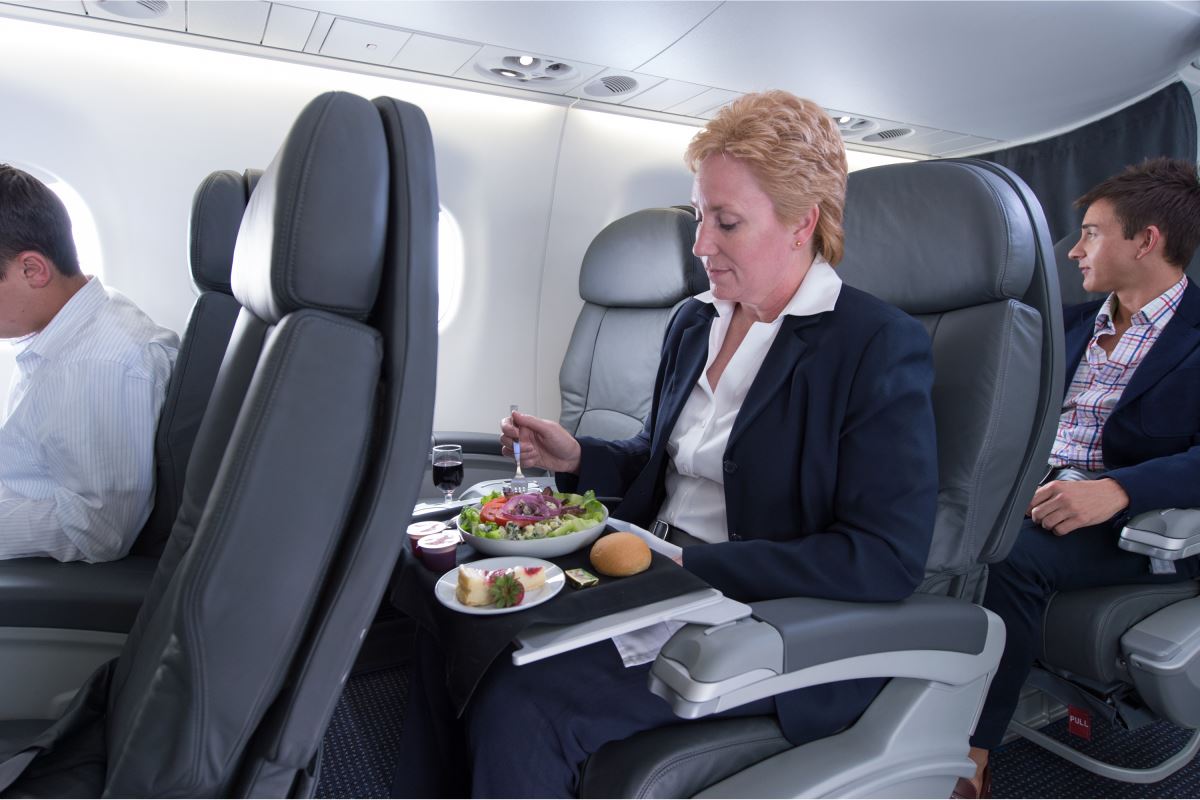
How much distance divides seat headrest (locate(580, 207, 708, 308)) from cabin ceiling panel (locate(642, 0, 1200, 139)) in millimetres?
705

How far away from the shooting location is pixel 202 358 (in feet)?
5.49

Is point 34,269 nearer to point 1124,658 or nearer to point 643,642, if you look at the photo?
point 643,642

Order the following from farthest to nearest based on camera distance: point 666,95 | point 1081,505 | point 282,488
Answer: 1. point 666,95
2. point 1081,505
3. point 282,488

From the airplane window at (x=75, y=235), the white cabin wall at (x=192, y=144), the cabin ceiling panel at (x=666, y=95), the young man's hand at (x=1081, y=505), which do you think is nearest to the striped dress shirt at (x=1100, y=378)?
the young man's hand at (x=1081, y=505)

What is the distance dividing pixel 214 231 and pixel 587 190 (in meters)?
2.47

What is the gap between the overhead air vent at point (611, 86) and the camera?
3.31 metres

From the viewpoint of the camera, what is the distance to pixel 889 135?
4.18 metres

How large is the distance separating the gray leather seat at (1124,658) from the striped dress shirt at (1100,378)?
1.68 ft

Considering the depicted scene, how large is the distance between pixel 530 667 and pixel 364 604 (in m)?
0.48

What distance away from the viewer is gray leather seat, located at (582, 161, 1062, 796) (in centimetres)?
110

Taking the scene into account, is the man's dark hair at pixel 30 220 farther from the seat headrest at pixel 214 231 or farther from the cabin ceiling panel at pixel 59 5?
the cabin ceiling panel at pixel 59 5

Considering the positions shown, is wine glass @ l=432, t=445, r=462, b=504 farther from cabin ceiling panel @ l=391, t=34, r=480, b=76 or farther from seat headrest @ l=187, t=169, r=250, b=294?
cabin ceiling panel @ l=391, t=34, r=480, b=76

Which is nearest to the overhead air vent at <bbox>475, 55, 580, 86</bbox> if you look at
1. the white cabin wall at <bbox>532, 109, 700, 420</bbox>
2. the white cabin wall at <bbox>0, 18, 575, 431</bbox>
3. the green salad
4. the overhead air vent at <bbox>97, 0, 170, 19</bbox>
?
the white cabin wall at <bbox>0, 18, 575, 431</bbox>

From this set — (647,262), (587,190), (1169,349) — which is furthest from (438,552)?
(587,190)
